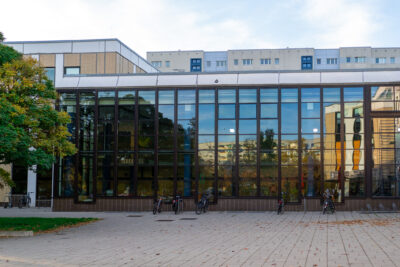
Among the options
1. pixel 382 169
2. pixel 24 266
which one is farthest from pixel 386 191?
pixel 24 266

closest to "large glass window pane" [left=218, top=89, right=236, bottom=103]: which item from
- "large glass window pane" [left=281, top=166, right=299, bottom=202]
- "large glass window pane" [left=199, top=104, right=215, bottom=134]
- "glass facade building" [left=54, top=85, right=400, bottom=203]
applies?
"glass facade building" [left=54, top=85, right=400, bottom=203]

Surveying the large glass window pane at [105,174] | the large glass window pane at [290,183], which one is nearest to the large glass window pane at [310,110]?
the large glass window pane at [290,183]

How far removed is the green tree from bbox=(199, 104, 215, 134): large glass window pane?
981cm

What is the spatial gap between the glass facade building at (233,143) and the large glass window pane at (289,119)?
58 millimetres

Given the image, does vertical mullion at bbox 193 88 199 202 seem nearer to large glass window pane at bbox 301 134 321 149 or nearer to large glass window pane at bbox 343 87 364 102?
large glass window pane at bbox 301 134 321 149

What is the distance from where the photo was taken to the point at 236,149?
97.5ft

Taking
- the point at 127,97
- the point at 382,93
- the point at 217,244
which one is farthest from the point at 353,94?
the point at 217,244

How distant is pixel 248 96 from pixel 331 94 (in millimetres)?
4766

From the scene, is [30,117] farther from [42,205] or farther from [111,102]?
[42,205]

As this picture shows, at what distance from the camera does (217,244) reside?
1505 centimetres

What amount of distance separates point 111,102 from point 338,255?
2068cm

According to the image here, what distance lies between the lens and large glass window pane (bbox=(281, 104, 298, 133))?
2953 centimetres

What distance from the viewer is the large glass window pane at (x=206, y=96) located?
3004 centimetres

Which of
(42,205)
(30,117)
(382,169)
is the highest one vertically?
(30,117)
